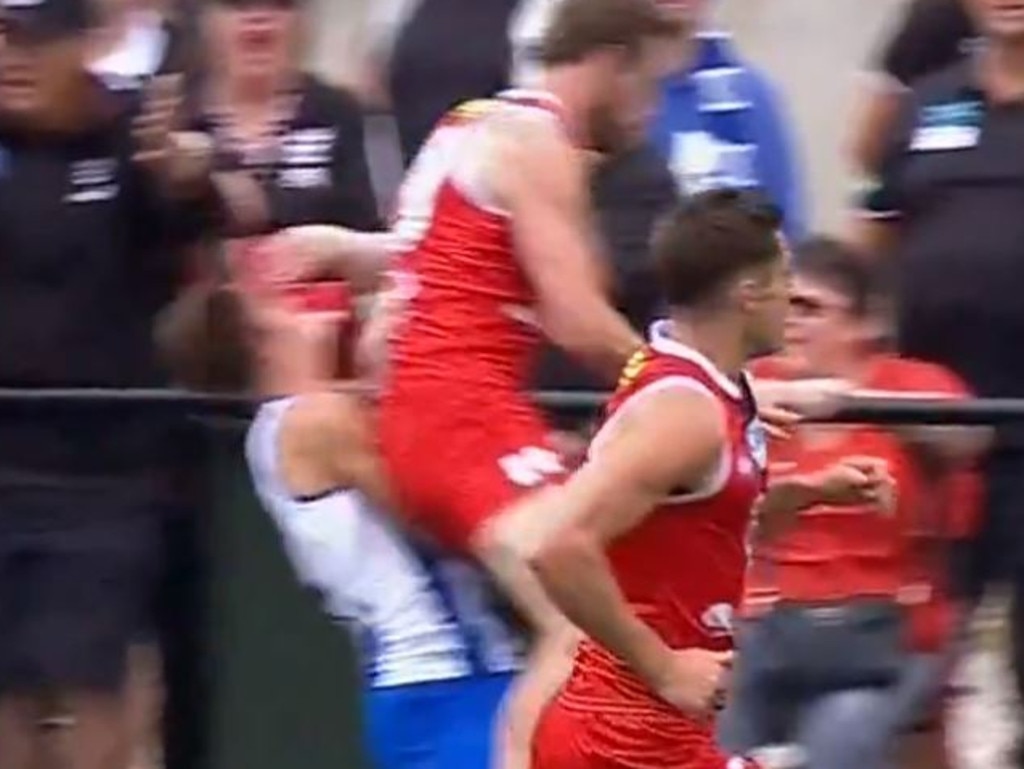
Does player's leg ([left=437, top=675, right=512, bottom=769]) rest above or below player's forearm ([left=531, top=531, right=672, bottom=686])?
below

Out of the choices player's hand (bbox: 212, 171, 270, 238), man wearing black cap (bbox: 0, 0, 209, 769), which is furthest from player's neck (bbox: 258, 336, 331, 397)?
player's hand (bbox: 212, 171, 270, 238)

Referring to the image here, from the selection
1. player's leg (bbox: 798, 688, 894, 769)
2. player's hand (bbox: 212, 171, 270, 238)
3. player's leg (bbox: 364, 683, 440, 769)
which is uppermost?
player's hand (bbox: 212, 171, 270, 238)

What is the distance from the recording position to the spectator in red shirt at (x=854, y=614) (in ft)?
25.4

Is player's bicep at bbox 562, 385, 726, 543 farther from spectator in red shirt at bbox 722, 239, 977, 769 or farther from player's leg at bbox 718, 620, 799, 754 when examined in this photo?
player's leg at bbox 718, 620, 799, 754

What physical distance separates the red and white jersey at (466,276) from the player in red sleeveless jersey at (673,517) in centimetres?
82

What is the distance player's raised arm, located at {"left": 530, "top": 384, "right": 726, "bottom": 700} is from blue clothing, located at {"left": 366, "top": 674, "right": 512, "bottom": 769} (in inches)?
47.1

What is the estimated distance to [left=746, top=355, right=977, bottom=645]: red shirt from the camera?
25.3 ft

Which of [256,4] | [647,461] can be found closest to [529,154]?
[647,461]

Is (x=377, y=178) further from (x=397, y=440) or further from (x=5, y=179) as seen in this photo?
(x=397, y=440)

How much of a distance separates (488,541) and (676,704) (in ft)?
3.54

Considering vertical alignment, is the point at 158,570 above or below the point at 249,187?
below

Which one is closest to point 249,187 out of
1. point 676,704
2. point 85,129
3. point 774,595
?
point 85,129

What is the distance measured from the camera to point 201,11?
950cm

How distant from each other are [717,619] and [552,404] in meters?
1.27
